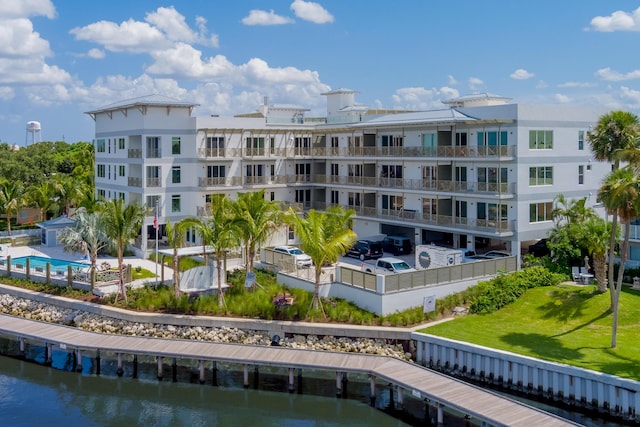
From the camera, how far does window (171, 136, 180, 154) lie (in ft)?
180

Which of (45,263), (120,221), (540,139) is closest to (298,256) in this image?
(120,221)

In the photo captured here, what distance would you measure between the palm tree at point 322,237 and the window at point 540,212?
1549 cm

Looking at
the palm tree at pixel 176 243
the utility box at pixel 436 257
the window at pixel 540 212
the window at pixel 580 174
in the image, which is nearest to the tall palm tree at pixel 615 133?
the window at pixel 540 212

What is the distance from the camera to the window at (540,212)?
150 feet

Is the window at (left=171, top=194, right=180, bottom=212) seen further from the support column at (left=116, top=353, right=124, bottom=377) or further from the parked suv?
the support column at (left=116, top=353, right=124, bottom=377)

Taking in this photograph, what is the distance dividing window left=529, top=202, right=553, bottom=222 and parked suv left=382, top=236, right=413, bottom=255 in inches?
415

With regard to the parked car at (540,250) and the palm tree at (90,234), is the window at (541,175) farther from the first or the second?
the palm tree at (90,234)

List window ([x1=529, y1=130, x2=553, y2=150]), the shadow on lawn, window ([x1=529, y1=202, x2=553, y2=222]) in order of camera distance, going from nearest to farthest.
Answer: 1. the shadow on lawn
2. window ([x1=529, y1=130, x2=553, y2=150])
3. window ([x1=529, y1=202, x2=553, y2=222])

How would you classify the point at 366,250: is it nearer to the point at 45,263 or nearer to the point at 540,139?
the point at 540,139

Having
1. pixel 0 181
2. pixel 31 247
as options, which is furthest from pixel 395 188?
pixel 0 181

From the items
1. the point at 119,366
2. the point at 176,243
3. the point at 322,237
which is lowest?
the point at 119,366

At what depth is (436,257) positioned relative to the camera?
139 feet

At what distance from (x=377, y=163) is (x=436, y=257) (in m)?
15.8

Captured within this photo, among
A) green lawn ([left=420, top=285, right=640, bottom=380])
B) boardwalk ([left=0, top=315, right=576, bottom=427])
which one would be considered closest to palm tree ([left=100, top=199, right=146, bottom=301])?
boardwalk ([left=0, top=315, right=576, bottom=427])
